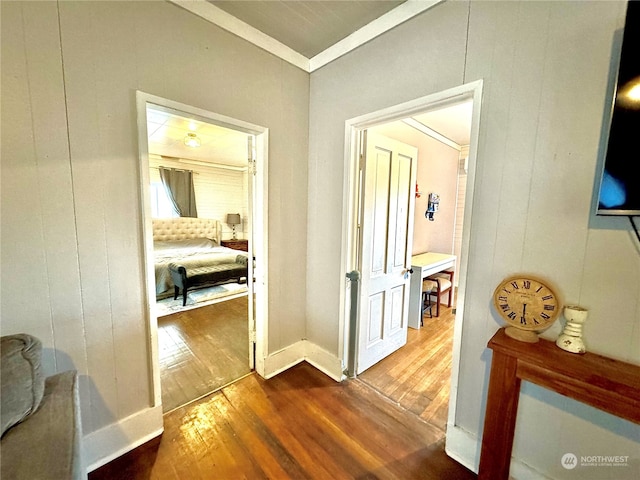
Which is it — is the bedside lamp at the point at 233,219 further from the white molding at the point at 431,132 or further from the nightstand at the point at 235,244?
the white molding at the point at 431,132

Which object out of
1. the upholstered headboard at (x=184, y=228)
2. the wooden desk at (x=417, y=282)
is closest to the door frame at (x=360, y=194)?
the wooden desk at (x=417, y=282)

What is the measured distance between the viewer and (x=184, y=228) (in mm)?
5633

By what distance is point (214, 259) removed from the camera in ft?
14.3

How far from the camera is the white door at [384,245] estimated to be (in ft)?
6.86

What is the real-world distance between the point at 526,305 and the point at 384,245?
4.05 feet

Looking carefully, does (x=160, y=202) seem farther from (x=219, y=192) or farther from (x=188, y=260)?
(x=188, y=260)

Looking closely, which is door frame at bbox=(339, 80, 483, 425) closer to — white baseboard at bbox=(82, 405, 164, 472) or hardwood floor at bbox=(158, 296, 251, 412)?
hardwood floor at bbox=(158, 296, 251, 412)

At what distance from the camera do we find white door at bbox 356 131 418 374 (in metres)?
2.09

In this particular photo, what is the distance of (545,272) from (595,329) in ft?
0.93

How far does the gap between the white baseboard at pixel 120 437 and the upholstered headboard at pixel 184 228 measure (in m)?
4.40

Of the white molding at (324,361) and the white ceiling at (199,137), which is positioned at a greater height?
the white ceiling at (199,137)

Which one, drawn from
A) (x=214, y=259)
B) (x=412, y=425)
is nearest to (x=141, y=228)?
(x=412, y=425)

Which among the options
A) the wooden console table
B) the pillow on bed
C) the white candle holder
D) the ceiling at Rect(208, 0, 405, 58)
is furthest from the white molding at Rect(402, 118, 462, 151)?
the pillow on bed

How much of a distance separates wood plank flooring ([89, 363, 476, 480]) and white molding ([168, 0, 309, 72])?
2638mm
